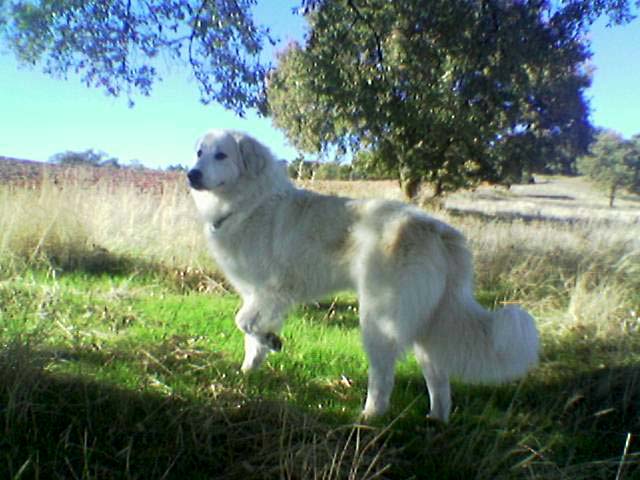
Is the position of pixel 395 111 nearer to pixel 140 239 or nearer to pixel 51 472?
pixel 140 239

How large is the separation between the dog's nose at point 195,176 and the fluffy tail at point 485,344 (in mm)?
1877

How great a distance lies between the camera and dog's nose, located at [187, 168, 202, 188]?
321cm

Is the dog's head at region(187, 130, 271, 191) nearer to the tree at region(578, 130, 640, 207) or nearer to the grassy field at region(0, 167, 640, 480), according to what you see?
the grassy field at region(0, 167, 640, 480)

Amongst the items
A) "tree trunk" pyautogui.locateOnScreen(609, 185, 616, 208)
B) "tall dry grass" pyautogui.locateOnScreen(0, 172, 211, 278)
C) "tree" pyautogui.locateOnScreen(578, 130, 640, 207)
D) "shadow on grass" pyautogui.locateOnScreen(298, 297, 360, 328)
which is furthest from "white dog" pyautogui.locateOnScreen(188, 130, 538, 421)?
"tree trunk" pyautogui.locateOnScreen(609, 185, 616, 208)

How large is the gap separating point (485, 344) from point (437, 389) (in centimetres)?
56

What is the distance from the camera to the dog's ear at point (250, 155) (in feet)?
11.2

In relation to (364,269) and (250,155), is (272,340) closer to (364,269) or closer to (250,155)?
(364,269)

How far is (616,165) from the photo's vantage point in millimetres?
10422

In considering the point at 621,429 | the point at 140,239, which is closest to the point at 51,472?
the point at 621,429

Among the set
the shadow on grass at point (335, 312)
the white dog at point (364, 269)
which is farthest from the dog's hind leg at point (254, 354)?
the shadow on grass at point (335, 312)

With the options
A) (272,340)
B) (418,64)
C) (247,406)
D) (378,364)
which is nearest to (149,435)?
(247,406)

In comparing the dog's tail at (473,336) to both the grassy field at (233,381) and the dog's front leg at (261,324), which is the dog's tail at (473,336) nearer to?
the grassy field at (233,381)

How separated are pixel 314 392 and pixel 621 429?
207 cm

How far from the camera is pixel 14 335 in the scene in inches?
106
